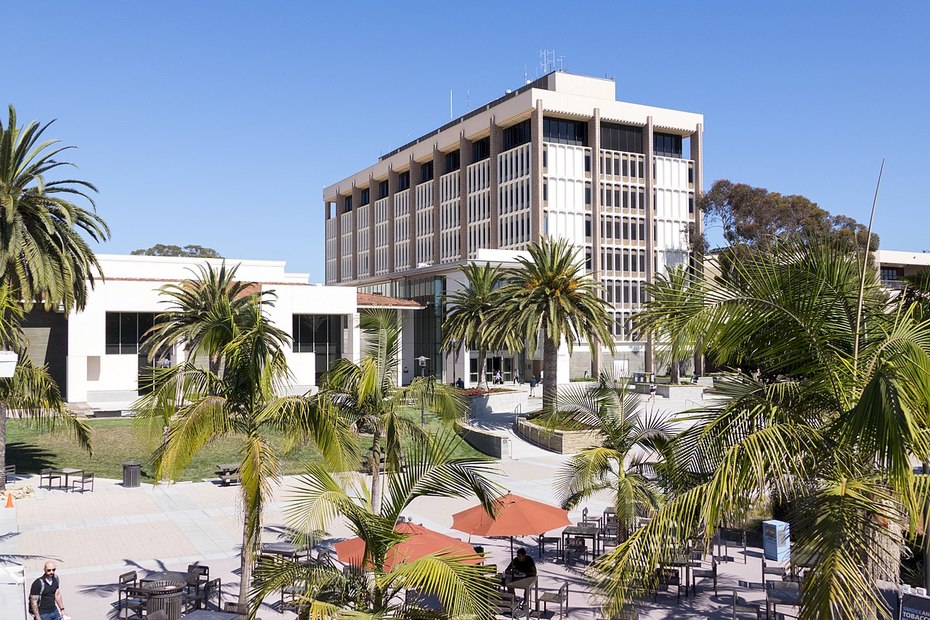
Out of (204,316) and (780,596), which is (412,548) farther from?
(780,596)

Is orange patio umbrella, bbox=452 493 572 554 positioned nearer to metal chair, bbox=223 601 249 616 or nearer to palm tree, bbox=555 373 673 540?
palm tree, bbox=555 373 673 540

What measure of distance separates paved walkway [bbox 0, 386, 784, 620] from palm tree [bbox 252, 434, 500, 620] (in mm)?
5121

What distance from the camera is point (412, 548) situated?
32.6 ft

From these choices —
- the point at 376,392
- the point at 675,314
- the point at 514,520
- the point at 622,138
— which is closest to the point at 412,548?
the point at 514,520

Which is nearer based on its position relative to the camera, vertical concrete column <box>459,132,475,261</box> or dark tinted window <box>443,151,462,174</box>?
vertical concrete column <box>459,132,475,261</box>

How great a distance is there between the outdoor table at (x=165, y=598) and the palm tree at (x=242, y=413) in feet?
3.79

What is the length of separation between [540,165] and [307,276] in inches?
1029

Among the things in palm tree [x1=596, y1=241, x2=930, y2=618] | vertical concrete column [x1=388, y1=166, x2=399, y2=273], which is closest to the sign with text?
palm tree [x1=596, y1=241, x2=930, y2=618]

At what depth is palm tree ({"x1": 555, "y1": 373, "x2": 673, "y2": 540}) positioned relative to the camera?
12.8m

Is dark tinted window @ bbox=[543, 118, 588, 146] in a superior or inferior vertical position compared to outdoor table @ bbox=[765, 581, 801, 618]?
superior

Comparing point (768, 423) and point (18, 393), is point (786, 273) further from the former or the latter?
point (18, 393)

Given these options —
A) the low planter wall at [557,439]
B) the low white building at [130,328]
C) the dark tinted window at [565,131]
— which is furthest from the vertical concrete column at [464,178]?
the low planter wall at [557,439]

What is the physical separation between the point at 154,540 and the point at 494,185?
61804 mm

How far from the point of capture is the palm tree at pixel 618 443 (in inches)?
502
